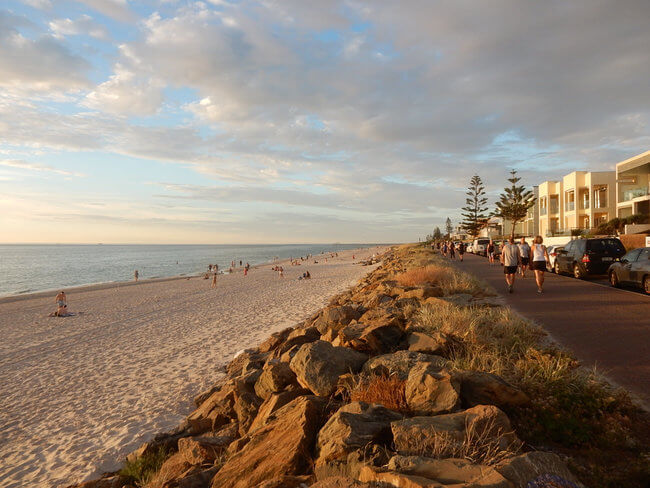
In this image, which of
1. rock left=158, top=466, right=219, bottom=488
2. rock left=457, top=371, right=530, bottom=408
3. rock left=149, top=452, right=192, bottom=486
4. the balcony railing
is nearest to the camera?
rock left=158, top=466, right=219, bottom=488

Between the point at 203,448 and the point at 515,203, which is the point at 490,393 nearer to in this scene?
the point at 203,448

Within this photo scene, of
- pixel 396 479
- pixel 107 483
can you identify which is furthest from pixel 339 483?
pixel 107 483

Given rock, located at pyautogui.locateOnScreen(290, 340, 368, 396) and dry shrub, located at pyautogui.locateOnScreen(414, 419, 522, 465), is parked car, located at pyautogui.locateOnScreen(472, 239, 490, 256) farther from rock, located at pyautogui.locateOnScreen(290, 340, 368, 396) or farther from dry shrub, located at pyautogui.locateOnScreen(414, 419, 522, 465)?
dry shrub, located at pyautogui.locateOnScreen(414, 419, 522, 465)

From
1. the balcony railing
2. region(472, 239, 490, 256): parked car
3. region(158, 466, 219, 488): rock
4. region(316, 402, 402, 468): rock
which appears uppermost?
the balcony railing

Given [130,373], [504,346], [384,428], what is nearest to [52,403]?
[130,373]

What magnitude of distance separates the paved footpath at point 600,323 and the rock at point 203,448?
449 cm

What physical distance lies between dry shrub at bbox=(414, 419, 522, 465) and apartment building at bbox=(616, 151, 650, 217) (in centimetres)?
3749

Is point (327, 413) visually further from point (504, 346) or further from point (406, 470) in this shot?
point (504, 346)

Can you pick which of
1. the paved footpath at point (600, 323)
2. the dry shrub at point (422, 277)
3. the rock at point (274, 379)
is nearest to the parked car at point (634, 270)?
the paved footpath at point (600, 323)

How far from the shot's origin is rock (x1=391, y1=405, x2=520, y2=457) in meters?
3.00

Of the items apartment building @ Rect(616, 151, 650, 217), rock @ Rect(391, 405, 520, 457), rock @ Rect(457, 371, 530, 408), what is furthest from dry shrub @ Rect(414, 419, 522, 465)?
apartment building @ Rect(616, 151, 650, 217)

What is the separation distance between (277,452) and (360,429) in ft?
2.69

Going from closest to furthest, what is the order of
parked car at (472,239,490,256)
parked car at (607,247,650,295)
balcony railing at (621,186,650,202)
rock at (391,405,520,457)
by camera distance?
rock at (391,405,520,457), parked car at (607,247,650,295), balcony railing at (621,186,650,202), parked car at (472,239,490,256)

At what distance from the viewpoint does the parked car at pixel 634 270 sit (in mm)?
11557
